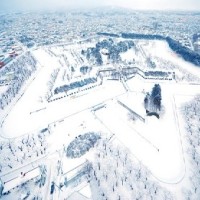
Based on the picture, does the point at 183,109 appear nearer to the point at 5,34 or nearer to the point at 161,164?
the point at 161,164

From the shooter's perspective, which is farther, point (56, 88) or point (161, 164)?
point (56, 88)

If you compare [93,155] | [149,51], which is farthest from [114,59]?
[93,155]

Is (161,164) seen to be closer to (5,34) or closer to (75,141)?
(75,141)

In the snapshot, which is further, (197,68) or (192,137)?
(197,68)

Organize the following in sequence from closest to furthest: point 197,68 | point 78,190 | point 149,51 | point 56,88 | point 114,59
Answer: point 78,190 → point 56,88 → point 197,68 → point 114,59 → point 149,51

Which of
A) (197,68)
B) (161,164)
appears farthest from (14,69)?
(197,68)

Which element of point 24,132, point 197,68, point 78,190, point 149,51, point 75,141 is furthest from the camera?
point 149,51
